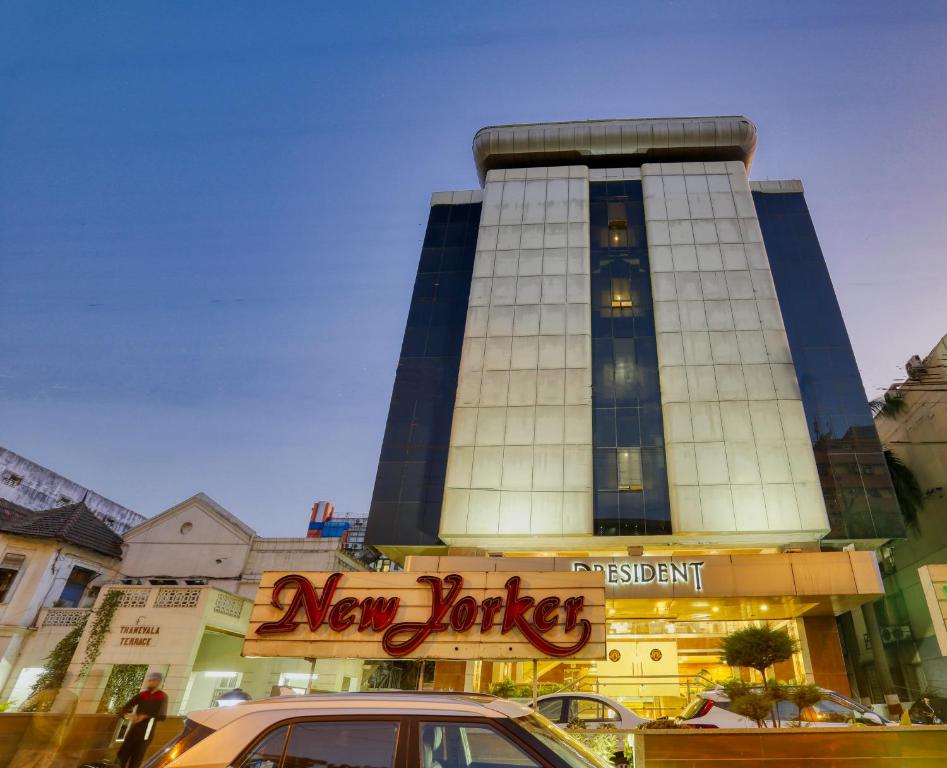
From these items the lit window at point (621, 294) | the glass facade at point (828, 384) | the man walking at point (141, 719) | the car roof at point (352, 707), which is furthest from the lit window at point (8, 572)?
the glass facade at point (828, 384)

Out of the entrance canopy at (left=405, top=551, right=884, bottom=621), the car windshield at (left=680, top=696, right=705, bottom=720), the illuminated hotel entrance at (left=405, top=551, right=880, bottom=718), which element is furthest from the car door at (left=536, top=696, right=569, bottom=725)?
the entrance canopy at (left=405, top=551, right=884, bottom=621)

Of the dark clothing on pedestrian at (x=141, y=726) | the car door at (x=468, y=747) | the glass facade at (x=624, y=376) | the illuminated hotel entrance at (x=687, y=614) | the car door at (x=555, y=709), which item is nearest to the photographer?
the car door at (x=468, y=747)

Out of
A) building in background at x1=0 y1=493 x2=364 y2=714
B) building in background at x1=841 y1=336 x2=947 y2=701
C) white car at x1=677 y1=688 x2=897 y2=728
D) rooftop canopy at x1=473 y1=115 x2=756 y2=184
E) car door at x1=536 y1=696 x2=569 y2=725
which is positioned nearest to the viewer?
white car at x1=677 y1=688 x2=897 y2=728

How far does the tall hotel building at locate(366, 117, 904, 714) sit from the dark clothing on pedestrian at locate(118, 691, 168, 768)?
13.6 metres

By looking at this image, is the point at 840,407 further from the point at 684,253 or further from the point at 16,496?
the point at 16,496

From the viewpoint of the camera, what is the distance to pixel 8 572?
2778 centimetres

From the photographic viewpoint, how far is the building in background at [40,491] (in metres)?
37.7

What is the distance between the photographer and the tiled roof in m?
29.0

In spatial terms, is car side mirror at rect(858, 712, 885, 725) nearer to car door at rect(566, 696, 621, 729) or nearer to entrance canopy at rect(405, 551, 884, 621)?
car door at rect(566, 696, 621, 729)

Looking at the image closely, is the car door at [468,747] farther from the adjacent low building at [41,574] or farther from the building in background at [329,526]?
the building in background at [329,526]

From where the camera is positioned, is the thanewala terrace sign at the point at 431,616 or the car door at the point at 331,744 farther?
the thanewala terrace sign at the point at 431,616

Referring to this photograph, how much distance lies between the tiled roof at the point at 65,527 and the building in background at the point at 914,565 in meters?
42.6

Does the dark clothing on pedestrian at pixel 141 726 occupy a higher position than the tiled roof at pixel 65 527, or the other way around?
the tiled roof at pixel 65 527

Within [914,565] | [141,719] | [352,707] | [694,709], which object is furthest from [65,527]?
[914,565]
